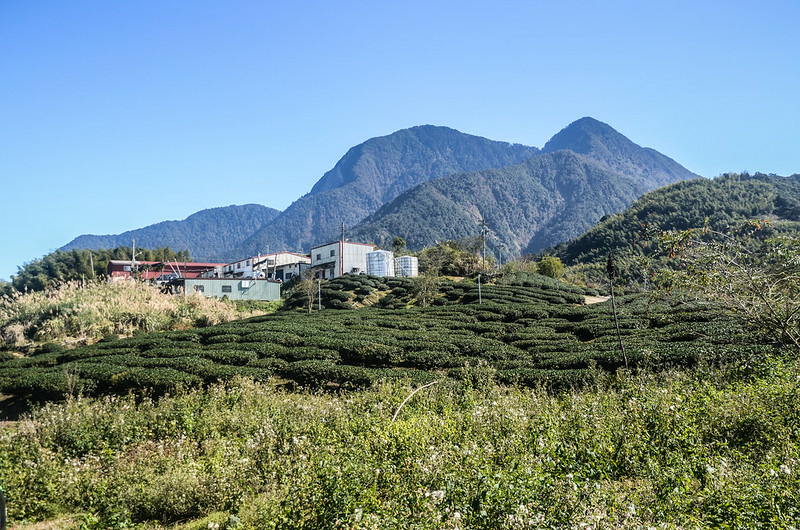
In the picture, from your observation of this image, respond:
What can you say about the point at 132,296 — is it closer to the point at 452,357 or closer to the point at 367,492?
the point at 452,357

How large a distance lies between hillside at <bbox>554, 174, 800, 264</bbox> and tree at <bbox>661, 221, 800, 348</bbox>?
8526cm

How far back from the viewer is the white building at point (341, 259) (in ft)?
216

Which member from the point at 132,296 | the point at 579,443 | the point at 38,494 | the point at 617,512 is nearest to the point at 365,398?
the point at 579,443

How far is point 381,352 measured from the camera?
2056 cm

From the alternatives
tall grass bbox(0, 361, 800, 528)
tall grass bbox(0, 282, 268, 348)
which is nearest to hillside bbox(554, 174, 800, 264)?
tall grass bbox(0, 282, 268, 348)

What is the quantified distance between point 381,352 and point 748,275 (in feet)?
45.8

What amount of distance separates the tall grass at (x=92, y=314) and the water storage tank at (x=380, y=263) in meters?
32.4

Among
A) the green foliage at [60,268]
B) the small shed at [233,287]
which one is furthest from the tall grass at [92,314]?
the green foliage at [60,268]

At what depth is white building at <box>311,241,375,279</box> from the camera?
65.9m

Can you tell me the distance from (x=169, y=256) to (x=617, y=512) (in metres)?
116

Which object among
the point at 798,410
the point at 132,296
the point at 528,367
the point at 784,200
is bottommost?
the point at 528,367

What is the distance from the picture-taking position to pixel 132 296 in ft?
104

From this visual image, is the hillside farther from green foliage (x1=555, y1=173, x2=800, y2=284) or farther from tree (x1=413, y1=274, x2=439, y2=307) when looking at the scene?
tree (x1=413, y1=274, x2=439, y2=307)

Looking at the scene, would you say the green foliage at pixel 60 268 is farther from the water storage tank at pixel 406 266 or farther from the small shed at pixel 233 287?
the water storage tank at pixel 406 266
